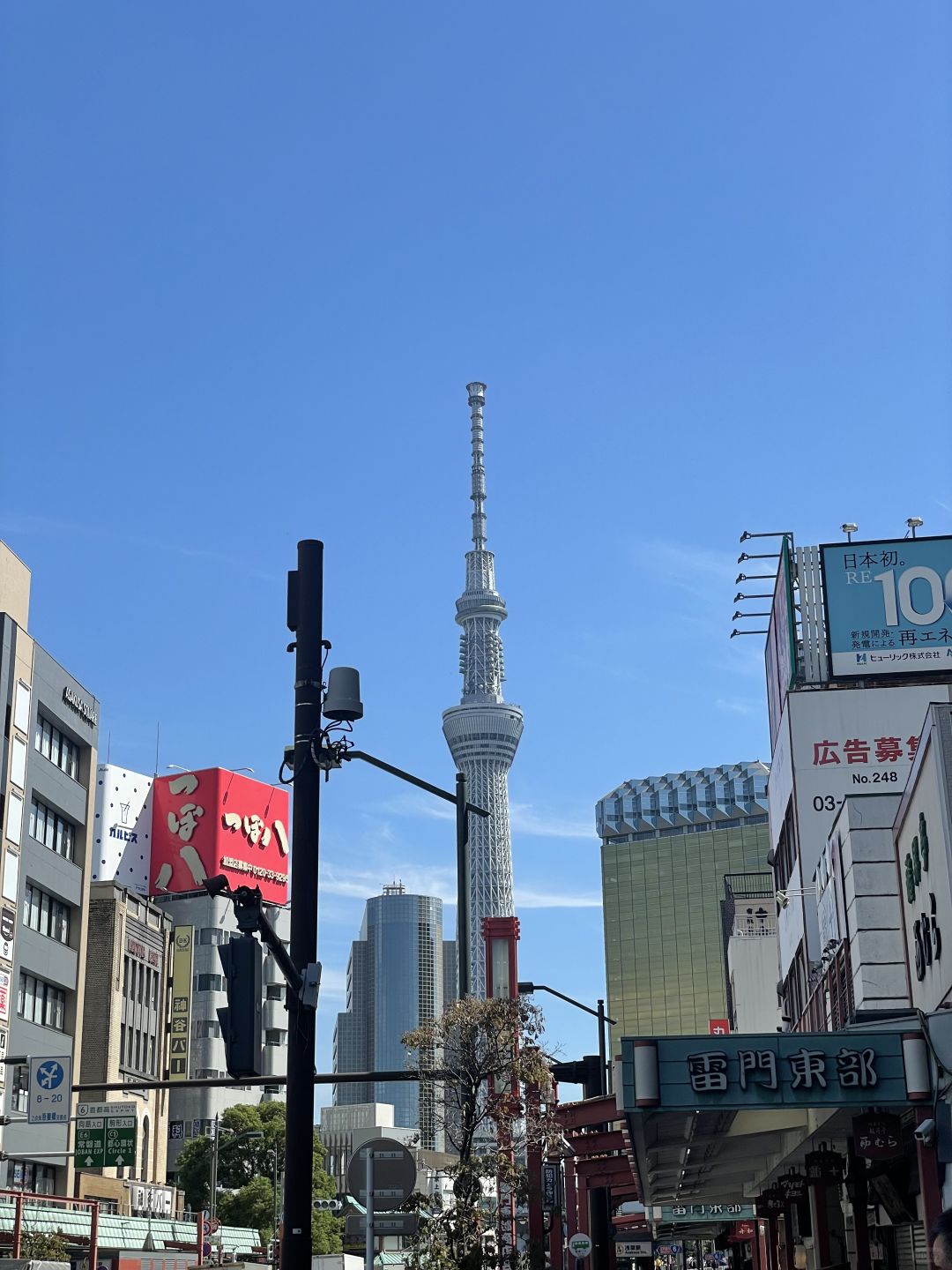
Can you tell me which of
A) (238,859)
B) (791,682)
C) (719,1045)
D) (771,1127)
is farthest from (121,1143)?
(238,859)

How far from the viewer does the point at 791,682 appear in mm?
49281

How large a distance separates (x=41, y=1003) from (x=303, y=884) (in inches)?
2222

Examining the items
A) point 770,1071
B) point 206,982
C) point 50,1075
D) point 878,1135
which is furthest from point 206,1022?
point 770,1071

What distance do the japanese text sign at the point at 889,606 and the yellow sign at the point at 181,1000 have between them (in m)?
74.5

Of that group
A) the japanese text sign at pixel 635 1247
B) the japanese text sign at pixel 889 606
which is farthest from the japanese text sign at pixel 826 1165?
the japanese text sign at pixel 635 1247

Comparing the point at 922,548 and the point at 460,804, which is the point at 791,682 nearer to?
the point at 922,548

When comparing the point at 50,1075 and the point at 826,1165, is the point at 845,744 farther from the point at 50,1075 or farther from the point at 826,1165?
the point at 50,1075

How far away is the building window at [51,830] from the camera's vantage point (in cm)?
6581

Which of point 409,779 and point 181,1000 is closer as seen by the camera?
point 409,779

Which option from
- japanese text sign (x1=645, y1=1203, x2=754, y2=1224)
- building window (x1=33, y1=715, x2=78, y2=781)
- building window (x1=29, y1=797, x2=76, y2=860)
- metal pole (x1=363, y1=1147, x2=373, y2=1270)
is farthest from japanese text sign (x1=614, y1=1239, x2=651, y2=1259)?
metal pole (x1=363, y1=1147, x2=373, y2=1270)

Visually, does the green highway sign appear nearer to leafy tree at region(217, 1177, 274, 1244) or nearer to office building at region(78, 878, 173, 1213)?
office building at region(78, 878, 173, 1213)

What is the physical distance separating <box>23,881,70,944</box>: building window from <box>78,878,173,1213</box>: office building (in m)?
21.4

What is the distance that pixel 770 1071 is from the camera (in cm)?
1881

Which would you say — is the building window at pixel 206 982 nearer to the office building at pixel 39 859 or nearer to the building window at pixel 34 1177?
the office building at pixel 39 859
